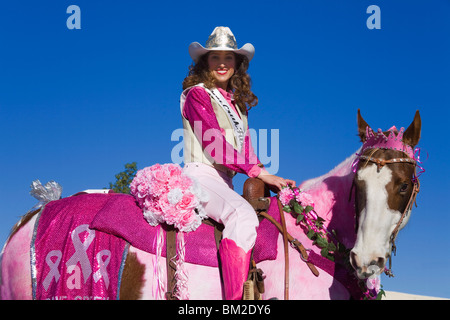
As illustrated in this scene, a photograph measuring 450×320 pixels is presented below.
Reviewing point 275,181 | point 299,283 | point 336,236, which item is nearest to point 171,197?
point 275,181

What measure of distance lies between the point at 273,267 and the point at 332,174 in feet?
3.78

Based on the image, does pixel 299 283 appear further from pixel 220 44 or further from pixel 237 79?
pixel 220 44

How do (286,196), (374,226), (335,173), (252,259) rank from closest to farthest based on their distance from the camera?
(374,226) < (252,259) < (286,196) < (335,173)

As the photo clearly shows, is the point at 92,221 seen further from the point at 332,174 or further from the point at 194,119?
the point at 332,174

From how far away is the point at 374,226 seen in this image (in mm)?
3955

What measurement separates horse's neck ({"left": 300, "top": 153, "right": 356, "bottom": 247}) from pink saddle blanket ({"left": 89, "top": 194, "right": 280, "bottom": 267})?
453 mm

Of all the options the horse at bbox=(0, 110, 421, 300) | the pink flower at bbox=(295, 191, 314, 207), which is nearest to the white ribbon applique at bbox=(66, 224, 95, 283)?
the horse at bbox=(0, 110, 421, 300)

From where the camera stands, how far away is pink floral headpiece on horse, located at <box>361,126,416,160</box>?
4.28 m

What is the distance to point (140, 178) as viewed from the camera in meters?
4.86

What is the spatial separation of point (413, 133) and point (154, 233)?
2.55 m

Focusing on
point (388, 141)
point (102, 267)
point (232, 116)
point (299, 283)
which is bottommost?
point (299, 283)

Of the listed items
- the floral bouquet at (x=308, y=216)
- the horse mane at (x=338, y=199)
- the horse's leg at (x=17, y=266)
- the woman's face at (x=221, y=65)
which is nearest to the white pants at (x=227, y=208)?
the floral bouquet at (x=308, y=216)
